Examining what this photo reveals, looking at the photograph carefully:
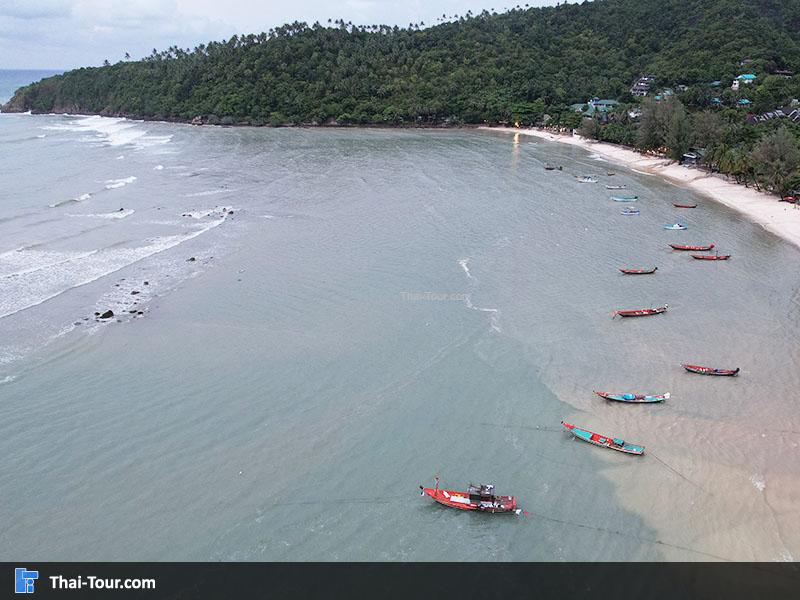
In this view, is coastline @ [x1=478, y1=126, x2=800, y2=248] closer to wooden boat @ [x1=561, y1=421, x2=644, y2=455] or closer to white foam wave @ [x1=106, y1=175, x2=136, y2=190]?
wooden boat @ [x1=561, y1=421, x2=644, y2=455]

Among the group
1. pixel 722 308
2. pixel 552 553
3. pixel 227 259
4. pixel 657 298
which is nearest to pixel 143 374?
pixel 227 259

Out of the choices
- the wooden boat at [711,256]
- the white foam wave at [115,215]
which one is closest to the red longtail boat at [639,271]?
the wooden boat at [711,256]

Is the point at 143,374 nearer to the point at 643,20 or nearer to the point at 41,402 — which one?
the point at 41,402

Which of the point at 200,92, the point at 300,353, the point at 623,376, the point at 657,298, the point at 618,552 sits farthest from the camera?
the point at 200,92
